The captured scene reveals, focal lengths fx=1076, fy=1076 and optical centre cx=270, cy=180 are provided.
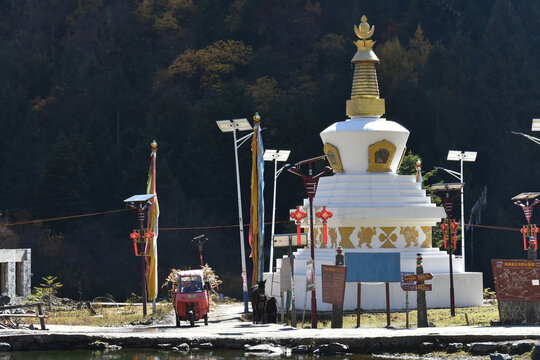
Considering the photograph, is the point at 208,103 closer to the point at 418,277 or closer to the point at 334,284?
the point at 334,284

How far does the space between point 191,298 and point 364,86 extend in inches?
587

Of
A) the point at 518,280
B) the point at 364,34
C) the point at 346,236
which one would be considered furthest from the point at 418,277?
the point at 364,34

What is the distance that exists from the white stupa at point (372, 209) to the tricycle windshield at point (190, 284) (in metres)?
6.27

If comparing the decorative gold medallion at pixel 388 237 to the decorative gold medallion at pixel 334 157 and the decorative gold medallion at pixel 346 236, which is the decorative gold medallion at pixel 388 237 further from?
the decorative gold medallion at pixel 334 157

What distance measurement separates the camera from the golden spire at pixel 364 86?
43000 millimetres

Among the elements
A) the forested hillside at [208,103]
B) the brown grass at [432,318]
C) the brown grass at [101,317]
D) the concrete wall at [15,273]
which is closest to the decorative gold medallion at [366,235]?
the brown grass at [432,318]

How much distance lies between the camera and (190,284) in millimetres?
32156

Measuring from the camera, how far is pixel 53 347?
2800 cm

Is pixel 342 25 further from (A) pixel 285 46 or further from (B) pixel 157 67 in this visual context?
(B) pixel 157 67

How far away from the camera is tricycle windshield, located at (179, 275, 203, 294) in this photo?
3200 centimetres

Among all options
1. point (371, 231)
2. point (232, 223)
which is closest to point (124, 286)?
point (232, 223)

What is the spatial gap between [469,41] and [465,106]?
6.29m

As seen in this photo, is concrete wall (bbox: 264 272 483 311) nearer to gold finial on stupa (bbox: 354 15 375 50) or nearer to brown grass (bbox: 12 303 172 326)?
brown grass (bbox: 12 303 172 326)

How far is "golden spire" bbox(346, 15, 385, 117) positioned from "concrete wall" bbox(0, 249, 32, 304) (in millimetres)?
14832
